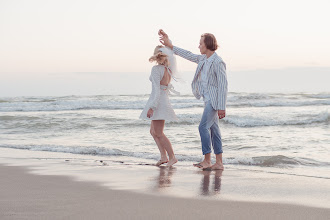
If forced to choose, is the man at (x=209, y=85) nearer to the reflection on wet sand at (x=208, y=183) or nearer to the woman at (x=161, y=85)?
the woman at (x=161, y=85)

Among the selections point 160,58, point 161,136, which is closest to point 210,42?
point 160,58

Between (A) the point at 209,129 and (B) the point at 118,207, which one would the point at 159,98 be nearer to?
(A) the point at 209,129

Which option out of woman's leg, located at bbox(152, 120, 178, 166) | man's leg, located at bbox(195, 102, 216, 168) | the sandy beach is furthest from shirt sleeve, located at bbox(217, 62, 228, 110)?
the sandy beach

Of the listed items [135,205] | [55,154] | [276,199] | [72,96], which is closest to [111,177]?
[135,205]

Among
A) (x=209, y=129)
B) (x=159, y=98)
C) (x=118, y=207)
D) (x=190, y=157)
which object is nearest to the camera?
(x=118, y=207)

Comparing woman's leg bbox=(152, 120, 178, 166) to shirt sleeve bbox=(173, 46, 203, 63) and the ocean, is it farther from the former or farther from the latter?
shirt sleeve bbox=(173, 46, 203, 63)

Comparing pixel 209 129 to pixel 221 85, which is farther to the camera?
pixel 209 129

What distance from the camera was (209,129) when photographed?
5973 millimetres

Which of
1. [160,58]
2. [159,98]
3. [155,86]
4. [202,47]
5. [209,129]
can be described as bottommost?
[209,129]

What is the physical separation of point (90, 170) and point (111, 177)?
664 mm

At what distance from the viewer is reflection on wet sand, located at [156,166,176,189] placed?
4705 mm

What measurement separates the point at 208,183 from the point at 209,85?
148 cm

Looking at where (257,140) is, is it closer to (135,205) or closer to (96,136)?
(96,136)

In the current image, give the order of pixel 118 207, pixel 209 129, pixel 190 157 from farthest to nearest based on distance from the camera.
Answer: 1. pixel 190 157
2. pixel 209 129
3. pixel 118 207
